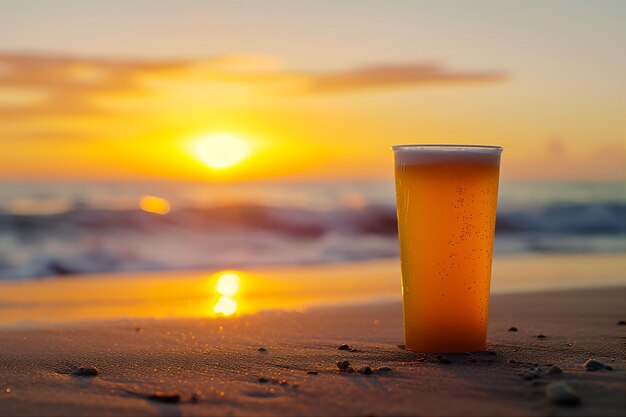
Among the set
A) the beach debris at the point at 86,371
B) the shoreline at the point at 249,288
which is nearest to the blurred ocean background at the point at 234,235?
the shoreline at the point at 249,288

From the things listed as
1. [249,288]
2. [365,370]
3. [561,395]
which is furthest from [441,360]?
[249,288]

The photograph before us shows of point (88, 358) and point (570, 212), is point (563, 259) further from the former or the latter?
point (570, 212)

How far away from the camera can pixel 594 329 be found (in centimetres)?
312

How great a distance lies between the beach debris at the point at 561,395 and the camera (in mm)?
1772

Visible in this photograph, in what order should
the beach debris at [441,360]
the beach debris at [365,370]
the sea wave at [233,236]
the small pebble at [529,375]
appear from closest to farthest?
the small pebble at [529,375]
the beach debris at [365,370]
the beach debris at [441,360]
the sea wave at [233,236]

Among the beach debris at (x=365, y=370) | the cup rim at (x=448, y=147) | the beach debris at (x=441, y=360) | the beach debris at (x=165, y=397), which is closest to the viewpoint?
the beach debris at (x=165, y=397)

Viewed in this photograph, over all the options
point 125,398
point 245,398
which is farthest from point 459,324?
point 125,398

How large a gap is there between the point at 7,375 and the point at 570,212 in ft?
52.4

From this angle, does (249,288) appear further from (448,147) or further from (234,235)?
(234,235)

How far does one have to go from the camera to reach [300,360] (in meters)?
2.50

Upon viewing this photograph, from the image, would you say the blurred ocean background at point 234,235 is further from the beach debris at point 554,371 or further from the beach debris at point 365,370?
the beach debris at point 554,371

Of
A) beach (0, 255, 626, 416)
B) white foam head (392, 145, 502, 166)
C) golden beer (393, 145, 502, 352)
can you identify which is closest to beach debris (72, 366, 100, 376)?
beach (0, 255, 626, 416)

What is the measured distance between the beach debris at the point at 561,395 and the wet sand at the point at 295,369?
22mm

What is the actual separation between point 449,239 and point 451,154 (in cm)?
28
